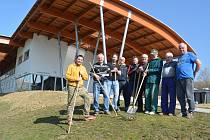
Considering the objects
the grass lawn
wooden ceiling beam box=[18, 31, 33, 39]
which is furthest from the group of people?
wooden ceiling beam box=[18, 31, 33, 39]

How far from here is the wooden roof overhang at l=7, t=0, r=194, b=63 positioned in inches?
780

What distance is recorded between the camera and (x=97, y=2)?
1828cm

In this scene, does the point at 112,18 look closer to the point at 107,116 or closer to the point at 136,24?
the point at 136,24

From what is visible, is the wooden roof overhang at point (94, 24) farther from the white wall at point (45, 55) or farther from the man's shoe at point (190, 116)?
the man's shoe at point (190, 116)

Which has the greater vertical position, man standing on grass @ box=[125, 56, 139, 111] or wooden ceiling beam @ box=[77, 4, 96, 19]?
wooden ceiling beam @ box=[77, 4, 96, 19]

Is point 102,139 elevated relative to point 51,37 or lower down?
lower down

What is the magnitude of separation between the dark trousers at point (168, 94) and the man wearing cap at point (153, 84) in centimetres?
21

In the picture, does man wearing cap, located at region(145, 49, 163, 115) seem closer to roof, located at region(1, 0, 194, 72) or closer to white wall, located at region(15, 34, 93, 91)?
roof, located at region(1, 0, 194, 72)

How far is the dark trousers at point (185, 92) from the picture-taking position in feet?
29.2

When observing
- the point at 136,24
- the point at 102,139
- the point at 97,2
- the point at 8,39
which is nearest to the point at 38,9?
the point at 97,2

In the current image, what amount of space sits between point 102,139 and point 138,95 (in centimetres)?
313

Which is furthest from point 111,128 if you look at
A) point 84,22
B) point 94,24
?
point 94,24

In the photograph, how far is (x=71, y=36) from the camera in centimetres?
2661

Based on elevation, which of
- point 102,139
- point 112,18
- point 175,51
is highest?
point 112,18
